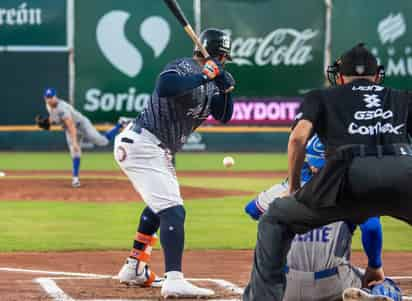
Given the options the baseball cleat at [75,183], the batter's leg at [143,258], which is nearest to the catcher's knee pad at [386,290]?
the batter's leg at [143,258]

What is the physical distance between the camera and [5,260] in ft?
29.8

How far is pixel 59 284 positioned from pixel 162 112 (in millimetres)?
1463

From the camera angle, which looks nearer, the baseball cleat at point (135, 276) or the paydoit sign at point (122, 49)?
the baseball cleat at point (135, 276)

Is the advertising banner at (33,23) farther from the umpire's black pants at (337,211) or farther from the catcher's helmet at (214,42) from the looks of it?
the umpire's black pants at (337,211)

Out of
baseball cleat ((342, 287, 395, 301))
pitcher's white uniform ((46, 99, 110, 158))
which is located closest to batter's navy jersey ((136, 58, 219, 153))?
baseball cleat ((342, 287, 395, 301))

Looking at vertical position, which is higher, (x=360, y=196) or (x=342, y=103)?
(x=342, y=103)

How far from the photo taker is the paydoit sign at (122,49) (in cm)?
2547

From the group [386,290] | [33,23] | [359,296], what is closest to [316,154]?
[386,290]

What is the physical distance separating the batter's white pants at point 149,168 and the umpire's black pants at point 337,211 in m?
1.72

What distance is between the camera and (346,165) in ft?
17.2

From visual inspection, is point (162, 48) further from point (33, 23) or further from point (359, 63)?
point (359, 63)

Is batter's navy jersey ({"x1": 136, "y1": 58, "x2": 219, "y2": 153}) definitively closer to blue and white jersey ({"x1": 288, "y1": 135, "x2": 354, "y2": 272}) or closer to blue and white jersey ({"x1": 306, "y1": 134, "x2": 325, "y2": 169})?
blue and white jersey ({"x1": 306, "y1": 134, "x2": 325, "y2": 169})

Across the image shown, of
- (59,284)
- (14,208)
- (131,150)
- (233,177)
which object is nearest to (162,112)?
(131,150)

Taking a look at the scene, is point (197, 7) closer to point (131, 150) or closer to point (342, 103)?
point (131, 150)
